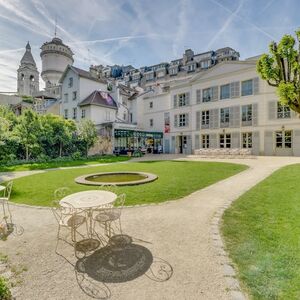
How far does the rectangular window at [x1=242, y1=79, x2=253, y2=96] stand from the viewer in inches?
952

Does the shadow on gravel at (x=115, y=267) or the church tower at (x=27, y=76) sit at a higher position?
the church tower at (x=27, y=76)

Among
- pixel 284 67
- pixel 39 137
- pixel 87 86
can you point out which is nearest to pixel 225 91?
pixel 87 86

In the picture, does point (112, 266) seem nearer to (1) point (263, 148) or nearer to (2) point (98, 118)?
(1) point (263, 148)

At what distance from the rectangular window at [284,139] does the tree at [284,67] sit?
17.0m

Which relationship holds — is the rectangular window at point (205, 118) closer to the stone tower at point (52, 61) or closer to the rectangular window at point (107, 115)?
the rectangular window at point (107, 115)

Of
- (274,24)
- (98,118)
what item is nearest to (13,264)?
(274,24)

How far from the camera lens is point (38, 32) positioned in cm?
1670

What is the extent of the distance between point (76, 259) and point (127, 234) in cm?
117

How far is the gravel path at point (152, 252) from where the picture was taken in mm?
2748

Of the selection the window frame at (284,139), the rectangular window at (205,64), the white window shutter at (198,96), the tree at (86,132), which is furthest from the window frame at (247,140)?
the rectangular window at (205,64)

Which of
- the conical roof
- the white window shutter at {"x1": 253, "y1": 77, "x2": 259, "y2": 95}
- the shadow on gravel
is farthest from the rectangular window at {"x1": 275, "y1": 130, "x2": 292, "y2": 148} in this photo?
the conical roof

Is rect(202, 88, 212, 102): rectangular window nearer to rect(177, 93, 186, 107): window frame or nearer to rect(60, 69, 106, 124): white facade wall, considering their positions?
rect(177, 93, 186, 107): window frame

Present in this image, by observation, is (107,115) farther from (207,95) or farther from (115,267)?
(115,267)

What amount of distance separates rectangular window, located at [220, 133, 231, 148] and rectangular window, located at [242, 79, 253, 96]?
16.3 ft
